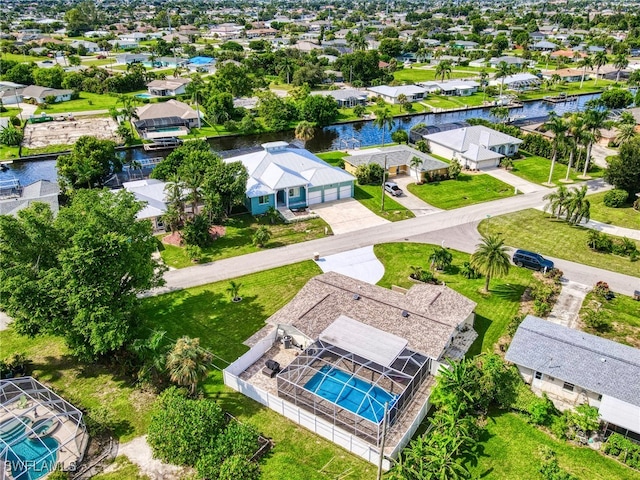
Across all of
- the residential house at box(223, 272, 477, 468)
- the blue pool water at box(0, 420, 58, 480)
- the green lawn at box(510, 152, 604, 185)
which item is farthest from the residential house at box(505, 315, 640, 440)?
the green lawn at box(510, 152, 604, 185)

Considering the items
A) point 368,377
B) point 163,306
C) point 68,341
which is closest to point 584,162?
point 368,377

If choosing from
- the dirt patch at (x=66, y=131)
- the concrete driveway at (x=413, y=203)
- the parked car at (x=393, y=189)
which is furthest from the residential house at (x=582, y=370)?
the dirt patch at (x=66, y=131)

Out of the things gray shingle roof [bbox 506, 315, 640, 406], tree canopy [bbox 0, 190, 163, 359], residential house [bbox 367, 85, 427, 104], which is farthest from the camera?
residential house [bbox 367, 85, 427, 104]

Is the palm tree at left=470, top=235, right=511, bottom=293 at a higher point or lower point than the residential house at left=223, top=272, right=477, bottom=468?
higher

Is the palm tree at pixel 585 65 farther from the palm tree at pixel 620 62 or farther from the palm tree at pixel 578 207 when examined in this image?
the palm tree at pixel 578 207

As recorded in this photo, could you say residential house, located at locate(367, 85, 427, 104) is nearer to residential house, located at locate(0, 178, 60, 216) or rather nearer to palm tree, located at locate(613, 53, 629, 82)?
palm tree, located at locate(613, 53, 629, 82)

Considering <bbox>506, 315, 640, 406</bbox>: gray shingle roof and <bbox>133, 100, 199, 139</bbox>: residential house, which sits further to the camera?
<bbox>133, 100, 199, 139</bbox>: residential house
